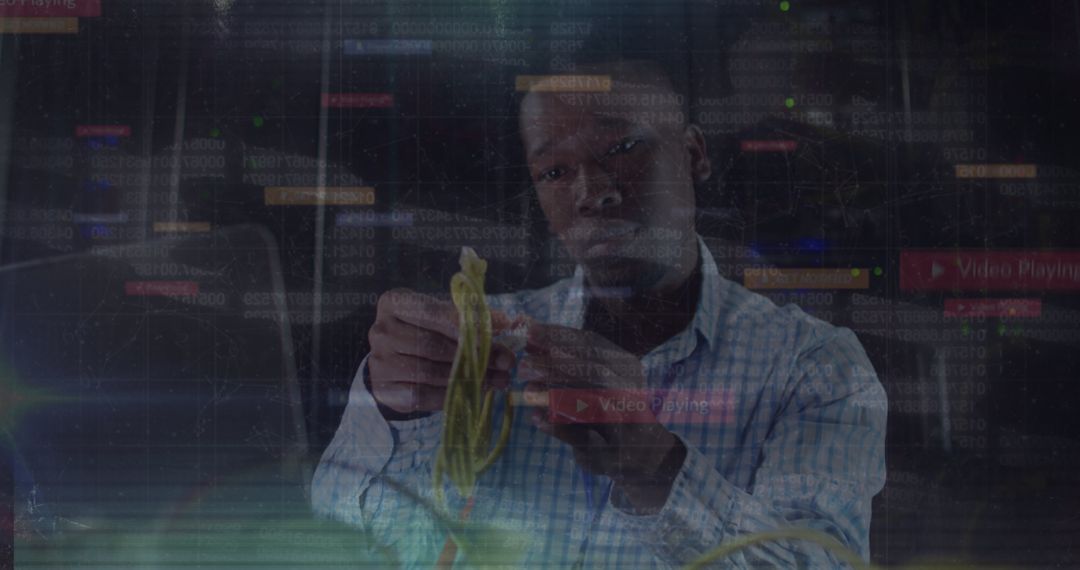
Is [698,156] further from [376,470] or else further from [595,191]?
[376,470]

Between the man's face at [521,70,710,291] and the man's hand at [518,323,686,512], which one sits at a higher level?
the man's face at [521,70,710,291]

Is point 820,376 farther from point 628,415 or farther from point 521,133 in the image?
point 521,133

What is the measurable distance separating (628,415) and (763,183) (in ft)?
1.94

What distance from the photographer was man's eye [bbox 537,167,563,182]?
1.81 meters

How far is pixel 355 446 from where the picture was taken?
6.07 feet

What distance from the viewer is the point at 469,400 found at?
1.81 meters

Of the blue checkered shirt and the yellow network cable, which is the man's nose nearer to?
the blue checkered shirt
